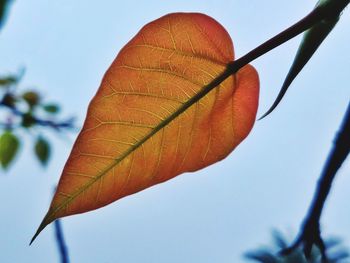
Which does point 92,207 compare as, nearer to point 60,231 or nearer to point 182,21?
point 182,21

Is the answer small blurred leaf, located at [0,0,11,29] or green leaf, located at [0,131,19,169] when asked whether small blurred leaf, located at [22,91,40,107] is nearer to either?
green leaf, located at [0,131,19,169]

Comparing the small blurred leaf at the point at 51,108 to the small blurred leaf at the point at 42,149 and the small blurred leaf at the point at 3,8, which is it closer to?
the small blurred leaf at the point at 42,149

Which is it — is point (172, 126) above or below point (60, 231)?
above

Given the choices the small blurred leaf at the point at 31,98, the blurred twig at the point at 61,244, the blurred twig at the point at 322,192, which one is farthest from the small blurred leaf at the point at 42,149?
the blurred twig at the point at 322,192

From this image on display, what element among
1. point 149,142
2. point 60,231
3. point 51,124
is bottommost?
point 60,231

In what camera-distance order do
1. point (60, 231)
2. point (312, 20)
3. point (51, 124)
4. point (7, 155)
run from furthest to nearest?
point (51, 124), point (7, 155), point (60, 231), point (312, 20)

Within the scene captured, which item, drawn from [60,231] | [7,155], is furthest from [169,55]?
[7,155]
